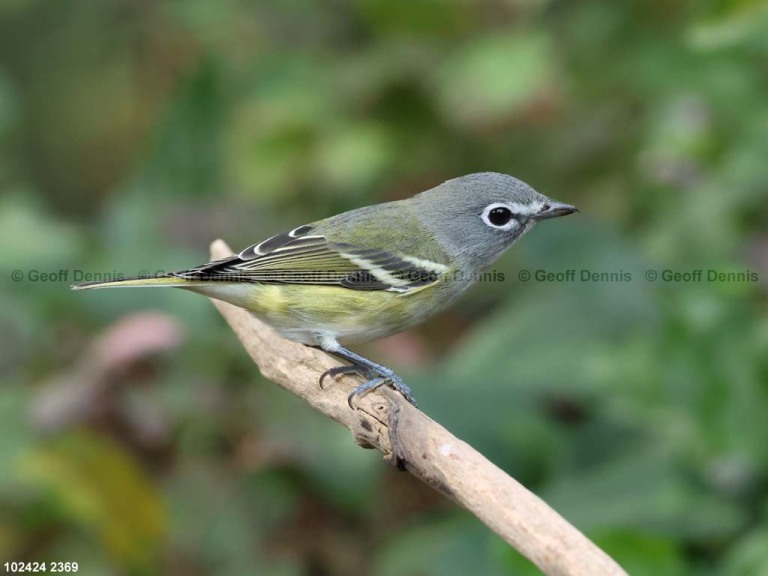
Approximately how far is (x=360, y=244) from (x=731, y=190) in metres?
1.94

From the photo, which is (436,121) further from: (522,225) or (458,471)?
(458,471)

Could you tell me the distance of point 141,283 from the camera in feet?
11.5

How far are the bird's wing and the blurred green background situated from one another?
2.42ft

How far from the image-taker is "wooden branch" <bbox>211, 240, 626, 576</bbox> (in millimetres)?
2350

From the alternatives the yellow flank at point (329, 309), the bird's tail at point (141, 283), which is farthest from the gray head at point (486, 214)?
the bird's tail at point (141, 283)

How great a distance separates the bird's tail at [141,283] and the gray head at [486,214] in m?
1.08

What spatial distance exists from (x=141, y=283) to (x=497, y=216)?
56.9 inches

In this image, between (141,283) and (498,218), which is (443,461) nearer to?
(141,283)

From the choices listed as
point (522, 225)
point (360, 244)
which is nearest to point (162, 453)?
point (360, 244)

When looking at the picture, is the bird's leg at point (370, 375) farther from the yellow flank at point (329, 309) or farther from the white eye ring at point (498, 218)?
the white eye ring at point (498, 218)

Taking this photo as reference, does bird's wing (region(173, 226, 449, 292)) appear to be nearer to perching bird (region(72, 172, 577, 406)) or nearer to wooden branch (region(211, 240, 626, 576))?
perching bird (region(72, 172, 577, 406))

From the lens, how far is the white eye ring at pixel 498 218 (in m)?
4.00

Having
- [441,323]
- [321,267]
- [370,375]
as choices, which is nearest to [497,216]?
[321,267]

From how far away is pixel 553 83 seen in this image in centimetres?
586
